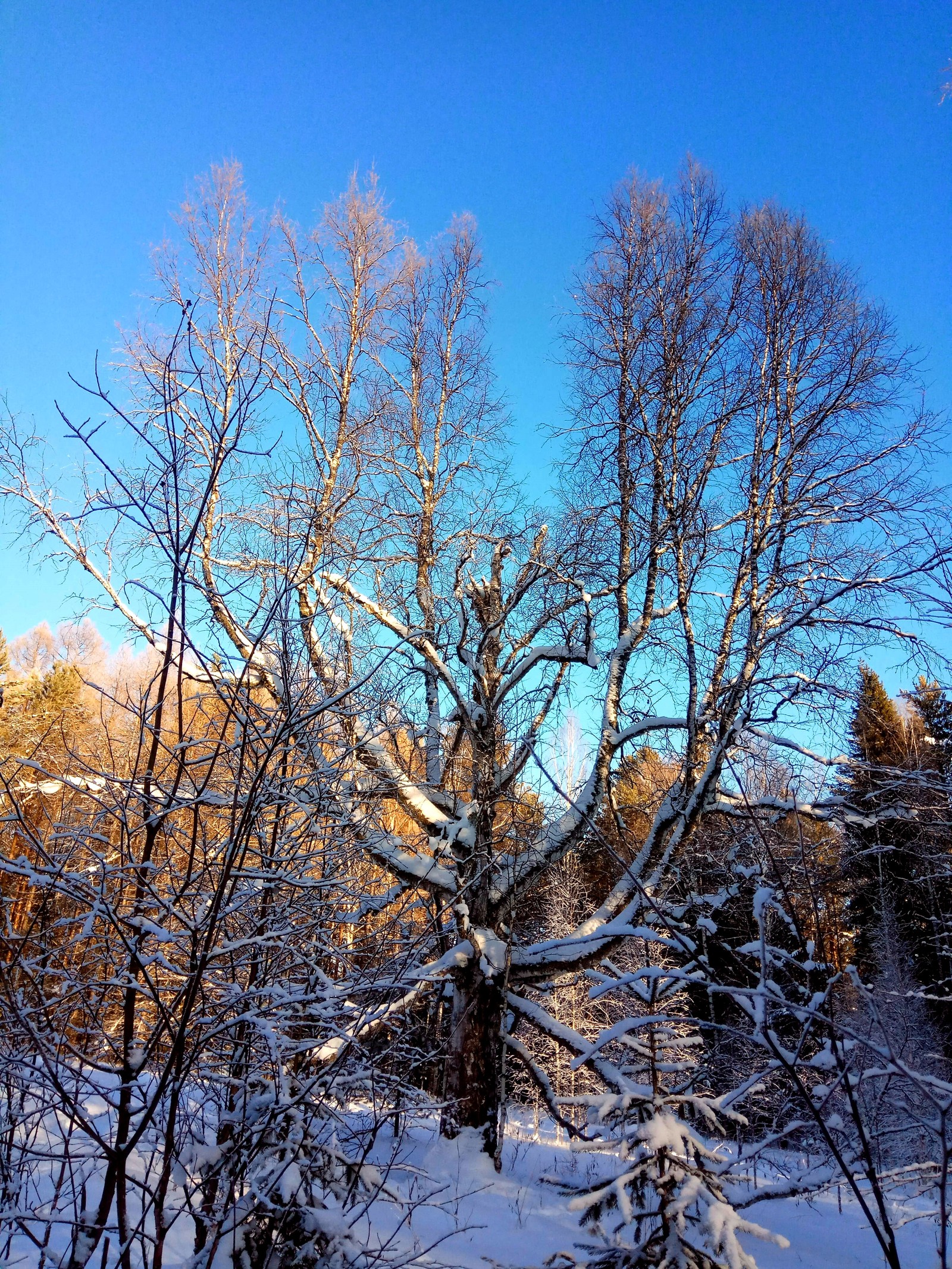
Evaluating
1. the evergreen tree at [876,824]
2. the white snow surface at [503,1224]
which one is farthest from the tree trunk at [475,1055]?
the evergreen tree at [876,824]

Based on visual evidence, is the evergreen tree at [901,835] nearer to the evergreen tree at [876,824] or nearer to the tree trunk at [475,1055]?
the evergreen tree at [876,824]

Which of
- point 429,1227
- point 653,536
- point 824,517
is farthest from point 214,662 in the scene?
point 824,517

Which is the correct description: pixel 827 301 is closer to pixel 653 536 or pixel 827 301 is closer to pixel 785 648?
pixel 653 536

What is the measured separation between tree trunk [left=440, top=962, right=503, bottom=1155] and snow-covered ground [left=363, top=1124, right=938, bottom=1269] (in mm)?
203

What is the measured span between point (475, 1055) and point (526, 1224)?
160cm

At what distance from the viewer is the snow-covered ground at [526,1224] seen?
4.12m

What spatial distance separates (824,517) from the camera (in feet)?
23.2

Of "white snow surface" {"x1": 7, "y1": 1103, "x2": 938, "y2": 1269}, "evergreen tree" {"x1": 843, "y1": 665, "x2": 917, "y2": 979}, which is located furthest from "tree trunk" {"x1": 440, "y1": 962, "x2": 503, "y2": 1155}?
"evergreen tree" {"x1": 843, "y1": 665, "x2": 917, "y2": 979}

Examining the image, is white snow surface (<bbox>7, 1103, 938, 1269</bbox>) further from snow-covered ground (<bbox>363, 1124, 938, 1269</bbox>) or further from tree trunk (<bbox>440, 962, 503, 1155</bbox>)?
tree trunk (<bbox>440, 962, 503, 1155</bbox>)

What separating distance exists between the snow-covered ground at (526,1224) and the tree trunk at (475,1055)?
203 millimetres

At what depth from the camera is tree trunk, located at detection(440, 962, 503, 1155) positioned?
617cm

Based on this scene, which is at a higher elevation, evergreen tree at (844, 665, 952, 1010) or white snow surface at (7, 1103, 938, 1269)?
evergreen tree at (844, 665, 952, 1010)

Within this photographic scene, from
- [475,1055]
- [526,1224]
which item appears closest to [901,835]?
[475,1055]

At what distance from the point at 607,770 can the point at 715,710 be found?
1065 mm
